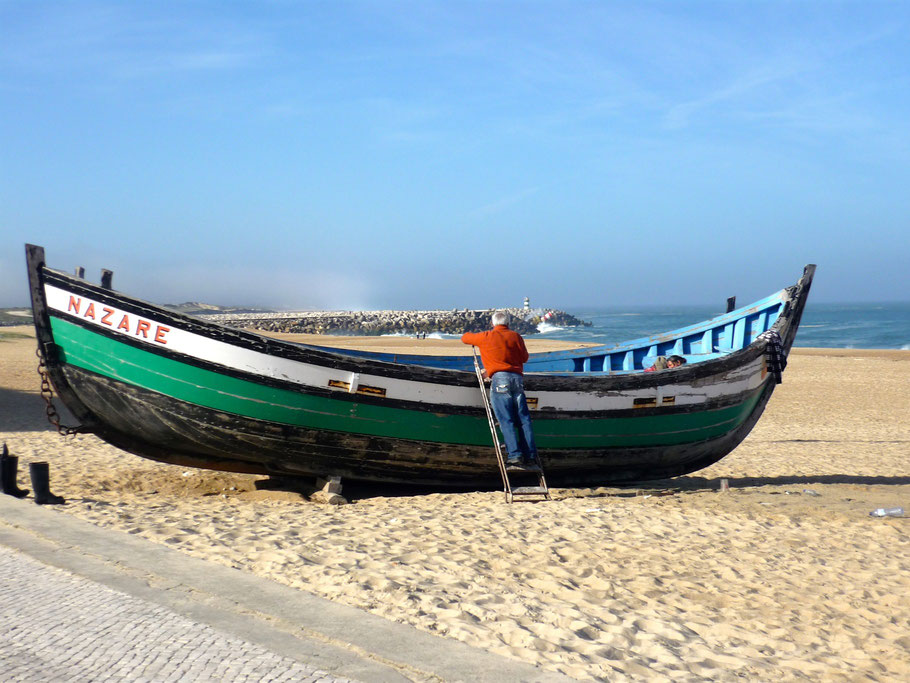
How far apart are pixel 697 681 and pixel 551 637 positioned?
764mm

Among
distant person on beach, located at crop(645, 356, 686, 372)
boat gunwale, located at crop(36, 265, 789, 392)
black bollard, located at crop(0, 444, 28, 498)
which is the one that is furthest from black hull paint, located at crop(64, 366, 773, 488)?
distant person on beach, located at crop(645, 356, 686, 372)

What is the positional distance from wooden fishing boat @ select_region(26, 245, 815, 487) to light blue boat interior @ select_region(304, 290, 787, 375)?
2.17 metres

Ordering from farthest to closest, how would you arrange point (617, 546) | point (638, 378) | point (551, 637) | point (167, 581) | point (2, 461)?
point (638, 378), point (2, 461), point (617, 546), point (167, 581), point (551, 637)

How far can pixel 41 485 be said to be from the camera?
7125 millimetres

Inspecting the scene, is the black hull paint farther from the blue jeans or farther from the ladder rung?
the ladder rung

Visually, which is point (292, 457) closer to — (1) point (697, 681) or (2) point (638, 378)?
(2) point (638, 378)

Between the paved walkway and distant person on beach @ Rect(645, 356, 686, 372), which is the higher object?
distant person on beach @ Rect(645, 356, 686, 372)

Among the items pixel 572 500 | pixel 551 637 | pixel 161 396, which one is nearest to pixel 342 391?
pixel 161 396

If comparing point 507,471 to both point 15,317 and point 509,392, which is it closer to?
point 509,392

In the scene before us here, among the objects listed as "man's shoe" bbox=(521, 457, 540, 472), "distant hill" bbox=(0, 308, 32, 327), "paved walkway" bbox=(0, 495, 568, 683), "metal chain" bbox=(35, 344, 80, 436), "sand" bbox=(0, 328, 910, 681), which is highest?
"metal chain" bbox=(35, 344, 80, 436)

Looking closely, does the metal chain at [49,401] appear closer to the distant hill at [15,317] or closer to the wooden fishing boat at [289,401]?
the wooden fishing boat at [289,401]

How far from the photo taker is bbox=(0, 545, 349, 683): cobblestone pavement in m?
3.52

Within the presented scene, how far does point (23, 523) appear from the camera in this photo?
627 cm

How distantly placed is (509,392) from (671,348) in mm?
4457
